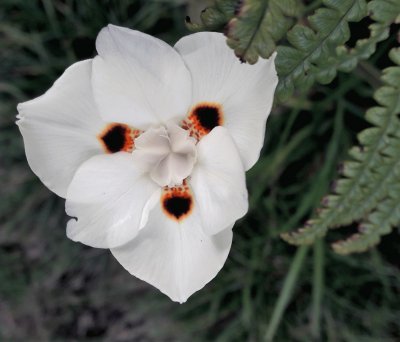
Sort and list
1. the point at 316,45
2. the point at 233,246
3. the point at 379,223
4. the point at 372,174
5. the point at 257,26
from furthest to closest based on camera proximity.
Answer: the point at 233,246 < the point at 379,223 < the point at 372,174 < the point at 316,45 < the point at 257,26

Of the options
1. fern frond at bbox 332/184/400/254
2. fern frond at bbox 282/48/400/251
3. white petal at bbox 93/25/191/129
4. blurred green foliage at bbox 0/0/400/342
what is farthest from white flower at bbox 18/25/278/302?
blurred green foliage at bbox 0/0/400/342

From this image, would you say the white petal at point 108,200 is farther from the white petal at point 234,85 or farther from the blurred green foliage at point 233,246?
the blurred green foliage at point 233,246

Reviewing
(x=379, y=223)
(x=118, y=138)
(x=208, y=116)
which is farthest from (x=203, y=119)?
(x=379, y=223)

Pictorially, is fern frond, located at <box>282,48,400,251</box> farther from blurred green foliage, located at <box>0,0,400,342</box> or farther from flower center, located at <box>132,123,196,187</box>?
blurred green foliage, located at <box>0,0,400,342</box>

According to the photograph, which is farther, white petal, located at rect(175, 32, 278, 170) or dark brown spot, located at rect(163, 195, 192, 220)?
dark brown spot, located at rect(163, 195, 192, 220)

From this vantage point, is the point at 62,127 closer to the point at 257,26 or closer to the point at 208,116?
the point at 208,116

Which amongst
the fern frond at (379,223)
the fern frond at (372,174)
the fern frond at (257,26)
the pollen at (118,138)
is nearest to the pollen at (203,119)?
the pollen at (118,138)

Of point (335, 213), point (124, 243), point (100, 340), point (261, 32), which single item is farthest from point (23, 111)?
point (100, 340)

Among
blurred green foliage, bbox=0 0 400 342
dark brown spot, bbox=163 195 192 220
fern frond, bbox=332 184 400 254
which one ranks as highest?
dark brown spot, bbox=163 195 192 220
